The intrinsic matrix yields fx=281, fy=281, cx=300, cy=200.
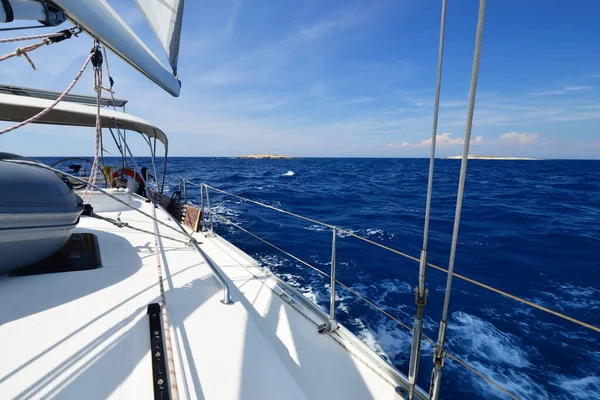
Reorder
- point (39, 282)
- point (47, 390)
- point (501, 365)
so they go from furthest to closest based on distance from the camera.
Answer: point (501, 365), point (39, 282), point (47, 390)

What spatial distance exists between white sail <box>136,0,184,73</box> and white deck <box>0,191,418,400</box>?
305 cm

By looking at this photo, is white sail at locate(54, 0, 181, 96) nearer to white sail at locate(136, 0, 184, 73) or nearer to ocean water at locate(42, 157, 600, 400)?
white sail at locate(136, 0, 184, 73)

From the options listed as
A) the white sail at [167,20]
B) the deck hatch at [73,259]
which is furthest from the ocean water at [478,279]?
the white sail at [167,20]

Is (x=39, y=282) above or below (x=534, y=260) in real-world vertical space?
above

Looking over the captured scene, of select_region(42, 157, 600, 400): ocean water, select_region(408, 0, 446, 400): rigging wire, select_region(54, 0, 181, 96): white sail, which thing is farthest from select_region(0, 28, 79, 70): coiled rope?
select_region(42, 157, 600, 400): ocean water

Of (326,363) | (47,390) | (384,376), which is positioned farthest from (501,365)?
(47,390)

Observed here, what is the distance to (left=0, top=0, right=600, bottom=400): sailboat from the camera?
134 centimetres

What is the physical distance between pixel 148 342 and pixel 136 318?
27 centimetres

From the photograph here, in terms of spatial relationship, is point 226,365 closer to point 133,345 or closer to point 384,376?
point 133,345

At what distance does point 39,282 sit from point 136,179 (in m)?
5.16

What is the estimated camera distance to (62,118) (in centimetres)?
515

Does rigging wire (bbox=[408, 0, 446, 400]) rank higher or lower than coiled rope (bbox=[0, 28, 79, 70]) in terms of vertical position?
lower

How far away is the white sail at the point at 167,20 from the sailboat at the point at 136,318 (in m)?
1.32

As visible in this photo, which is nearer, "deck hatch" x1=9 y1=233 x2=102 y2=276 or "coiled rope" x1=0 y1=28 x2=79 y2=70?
"coiled rope" x1=0 y1=28 x2=79 y2=70
